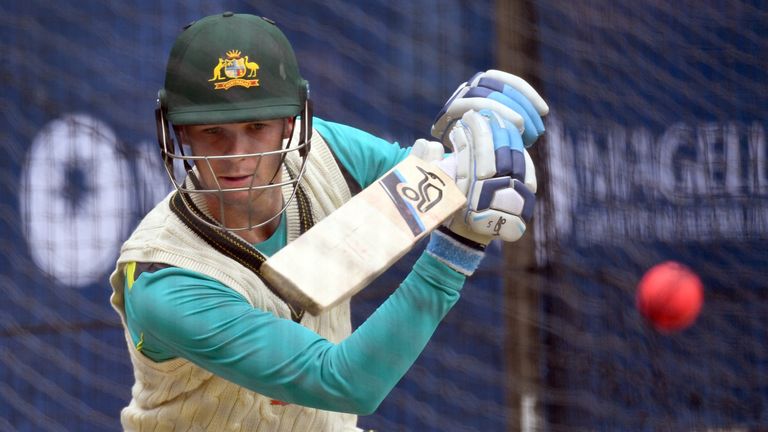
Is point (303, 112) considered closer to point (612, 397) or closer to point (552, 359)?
point (552, 359)

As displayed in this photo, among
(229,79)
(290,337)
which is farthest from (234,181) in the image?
(290,337)

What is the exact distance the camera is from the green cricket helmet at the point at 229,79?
6.75 feet

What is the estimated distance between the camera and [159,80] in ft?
11.1

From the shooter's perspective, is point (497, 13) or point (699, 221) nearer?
point (497, 13)

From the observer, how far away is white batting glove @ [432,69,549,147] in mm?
1976

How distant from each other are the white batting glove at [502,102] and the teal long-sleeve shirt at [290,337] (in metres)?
0.27

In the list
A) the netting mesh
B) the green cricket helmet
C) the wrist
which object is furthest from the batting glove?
the netting mesh

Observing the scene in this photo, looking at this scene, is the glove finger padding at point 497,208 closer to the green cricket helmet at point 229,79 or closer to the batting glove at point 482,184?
the batting glove at point 482,184

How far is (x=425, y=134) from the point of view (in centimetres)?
331

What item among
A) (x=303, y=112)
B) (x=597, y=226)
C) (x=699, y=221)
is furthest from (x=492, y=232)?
(x=699, y=221)

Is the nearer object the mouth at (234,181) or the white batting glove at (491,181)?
the white batting glove at (491,181)

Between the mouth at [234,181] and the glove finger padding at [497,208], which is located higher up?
the mouth at [234,181]

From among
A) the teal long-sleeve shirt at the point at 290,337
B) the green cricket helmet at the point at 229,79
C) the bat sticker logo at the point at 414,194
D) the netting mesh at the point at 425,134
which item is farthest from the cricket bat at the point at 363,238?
the netting mesh at the point at 425,134

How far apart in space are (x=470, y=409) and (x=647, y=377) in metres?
0.48
